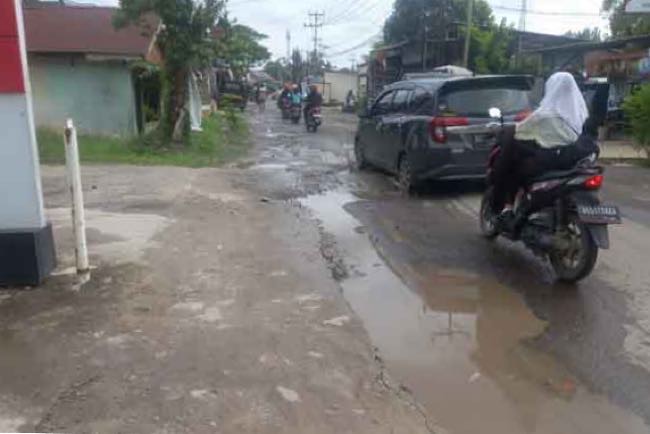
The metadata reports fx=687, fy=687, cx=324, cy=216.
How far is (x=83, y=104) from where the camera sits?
17.3 m

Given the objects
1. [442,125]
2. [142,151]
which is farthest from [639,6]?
[142,151]

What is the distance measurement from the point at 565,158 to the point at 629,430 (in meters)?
2.98

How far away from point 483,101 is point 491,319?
4.89m

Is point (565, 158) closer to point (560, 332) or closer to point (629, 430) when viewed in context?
point (560, 332)

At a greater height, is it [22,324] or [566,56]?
[566,56]

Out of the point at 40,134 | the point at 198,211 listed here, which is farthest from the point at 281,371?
the point at 40,134

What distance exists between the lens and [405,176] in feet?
33.5

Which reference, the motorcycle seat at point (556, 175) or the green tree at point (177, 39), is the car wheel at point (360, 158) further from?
the motorcycle seat at point (556, 175)

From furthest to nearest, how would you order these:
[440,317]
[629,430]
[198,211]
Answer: [198,211]
[440,317]
[629,430]

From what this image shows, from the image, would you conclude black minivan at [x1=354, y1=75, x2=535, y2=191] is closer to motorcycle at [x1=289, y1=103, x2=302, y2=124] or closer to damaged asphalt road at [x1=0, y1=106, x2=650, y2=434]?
damaged asphalt road at [x1=0, y1=106, x2=650, y2=434]

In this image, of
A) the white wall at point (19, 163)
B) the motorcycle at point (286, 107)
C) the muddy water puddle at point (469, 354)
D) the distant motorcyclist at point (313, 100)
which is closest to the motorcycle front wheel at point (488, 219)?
the muddy water puddle at point (469, 354)

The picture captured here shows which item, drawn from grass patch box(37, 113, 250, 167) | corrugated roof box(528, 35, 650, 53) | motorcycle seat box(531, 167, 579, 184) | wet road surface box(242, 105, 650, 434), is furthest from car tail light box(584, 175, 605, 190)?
corrugated roof box(528, 35, 650, 53)

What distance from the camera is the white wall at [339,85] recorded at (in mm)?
63375

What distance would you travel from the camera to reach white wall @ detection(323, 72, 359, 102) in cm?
6338
